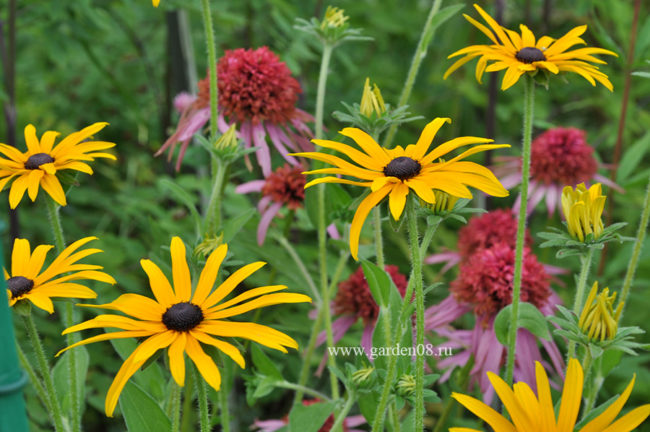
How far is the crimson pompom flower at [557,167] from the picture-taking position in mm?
1129

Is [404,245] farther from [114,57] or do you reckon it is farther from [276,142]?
[114,57]

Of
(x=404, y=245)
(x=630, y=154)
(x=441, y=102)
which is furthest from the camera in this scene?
(x=441, y=102)

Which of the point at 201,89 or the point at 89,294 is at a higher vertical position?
the point at 201,89

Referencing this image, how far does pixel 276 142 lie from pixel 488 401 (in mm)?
398

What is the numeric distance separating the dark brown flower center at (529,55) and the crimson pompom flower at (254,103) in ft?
1.00

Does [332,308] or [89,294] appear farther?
[332,308]

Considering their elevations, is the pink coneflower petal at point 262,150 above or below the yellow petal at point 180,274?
above

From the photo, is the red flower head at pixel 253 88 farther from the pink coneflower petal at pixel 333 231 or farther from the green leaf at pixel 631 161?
the green leaf at pixel 631 161

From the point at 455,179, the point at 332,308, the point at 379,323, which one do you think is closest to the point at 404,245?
the point at 332,308

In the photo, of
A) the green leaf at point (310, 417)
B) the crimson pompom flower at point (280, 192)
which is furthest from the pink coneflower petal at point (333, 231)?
the green leaf at point (310, 417)

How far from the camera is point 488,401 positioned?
31.8 inches

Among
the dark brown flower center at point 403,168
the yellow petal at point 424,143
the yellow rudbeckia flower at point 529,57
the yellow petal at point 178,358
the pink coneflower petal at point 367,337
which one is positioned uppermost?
the yellow rudbeckia flower at point 529,57

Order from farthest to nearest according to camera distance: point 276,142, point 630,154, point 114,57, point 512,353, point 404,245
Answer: point 114,57 < point 404,245 < point 630,154 < point 276,142 < point 512,353

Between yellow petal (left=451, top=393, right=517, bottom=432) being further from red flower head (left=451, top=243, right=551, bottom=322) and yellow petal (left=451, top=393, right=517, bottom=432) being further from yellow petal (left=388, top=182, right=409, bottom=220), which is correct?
red flower head (left=451, top=243, right=551, bottom=322)
